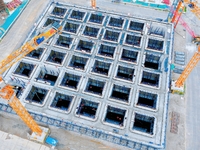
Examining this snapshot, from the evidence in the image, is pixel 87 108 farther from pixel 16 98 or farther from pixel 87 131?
pixel 16 98

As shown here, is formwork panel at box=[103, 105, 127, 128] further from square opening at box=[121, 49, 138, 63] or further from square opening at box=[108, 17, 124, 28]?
square opening at box=[108, 17, 124, 28]

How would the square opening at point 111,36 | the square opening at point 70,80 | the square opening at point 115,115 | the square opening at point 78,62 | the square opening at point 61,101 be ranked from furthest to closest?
the square opening at point 111,36 < the square opening at point 78,62 < the square opening at point 70,80 < the square opening at point 61,101 < the square opening at point 115,115

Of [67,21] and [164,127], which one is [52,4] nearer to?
[67,21]

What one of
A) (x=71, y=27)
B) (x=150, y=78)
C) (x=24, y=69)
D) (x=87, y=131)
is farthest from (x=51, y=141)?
(x=71, y=27)

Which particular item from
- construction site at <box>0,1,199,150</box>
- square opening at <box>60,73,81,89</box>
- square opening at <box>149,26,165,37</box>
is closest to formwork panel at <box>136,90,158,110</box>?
construction site at <box>0,1,199,150</box>

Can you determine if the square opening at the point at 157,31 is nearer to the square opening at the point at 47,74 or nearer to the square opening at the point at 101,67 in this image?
the square opening at the point at 101,67

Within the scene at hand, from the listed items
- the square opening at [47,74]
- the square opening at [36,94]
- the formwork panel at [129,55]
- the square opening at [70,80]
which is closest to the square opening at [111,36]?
the formwork panel at [129,55]
